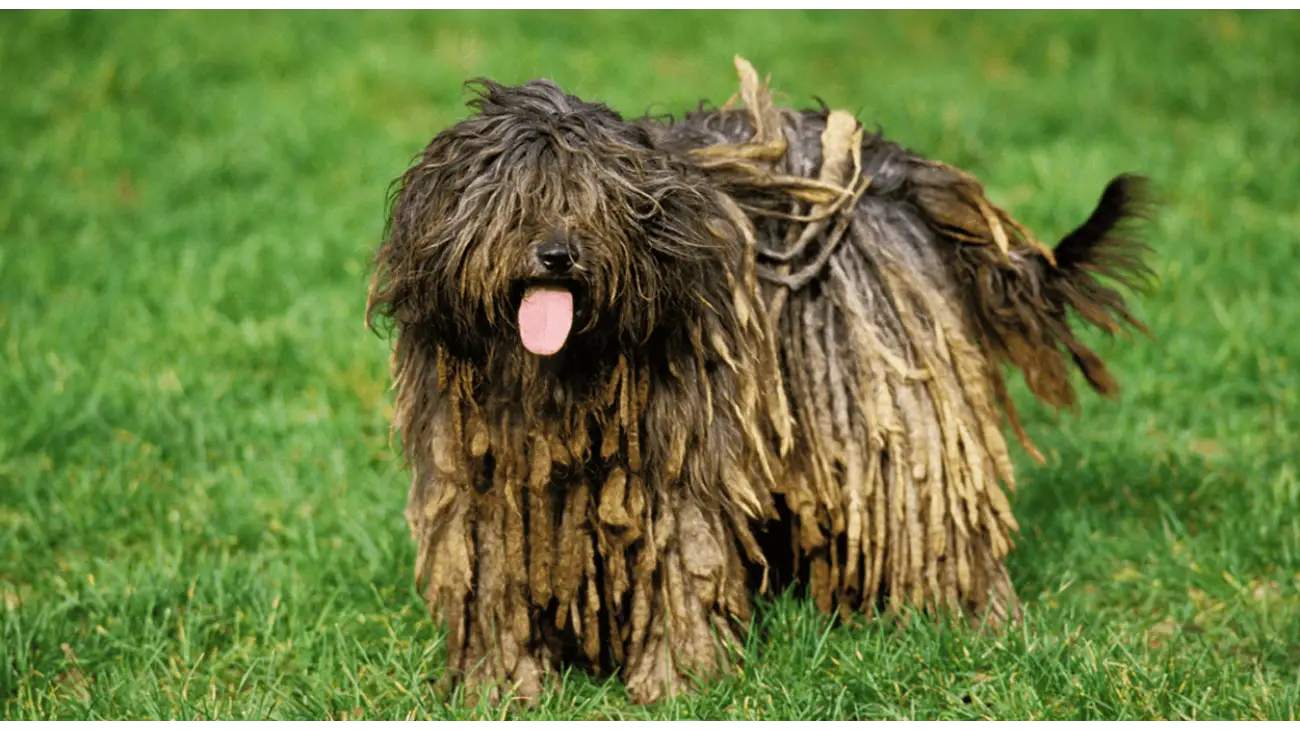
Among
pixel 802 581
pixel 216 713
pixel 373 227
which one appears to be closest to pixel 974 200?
pixel 802 581

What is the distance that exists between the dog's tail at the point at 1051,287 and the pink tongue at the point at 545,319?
1278 millimetres

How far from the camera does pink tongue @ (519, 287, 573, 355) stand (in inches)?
126

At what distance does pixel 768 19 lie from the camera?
10180 millimetres

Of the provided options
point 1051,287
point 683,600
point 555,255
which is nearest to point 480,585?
point 683,600

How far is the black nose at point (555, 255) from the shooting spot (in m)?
3.16

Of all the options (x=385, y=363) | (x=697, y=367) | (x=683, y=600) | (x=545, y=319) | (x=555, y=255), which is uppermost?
(x=555, y=255)

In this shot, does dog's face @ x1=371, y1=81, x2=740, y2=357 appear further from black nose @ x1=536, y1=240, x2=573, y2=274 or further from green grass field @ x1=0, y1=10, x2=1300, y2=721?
green grass field @ x1=0, y1=10, x2=1300, y2=721

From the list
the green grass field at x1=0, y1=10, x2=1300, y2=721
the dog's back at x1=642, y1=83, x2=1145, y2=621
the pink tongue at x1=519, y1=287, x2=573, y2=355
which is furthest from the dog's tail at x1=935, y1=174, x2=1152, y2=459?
the pink tongue at x1=519, y1=287, x2=573, y2=355

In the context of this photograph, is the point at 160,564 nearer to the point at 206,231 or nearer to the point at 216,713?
the point at 216,713

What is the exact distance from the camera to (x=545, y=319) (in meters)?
3.20

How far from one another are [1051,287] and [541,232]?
5.11 ft

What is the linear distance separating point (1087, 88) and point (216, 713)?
6.42 metres

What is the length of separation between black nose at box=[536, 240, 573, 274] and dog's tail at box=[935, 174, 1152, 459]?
1.29m

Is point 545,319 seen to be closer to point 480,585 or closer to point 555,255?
point 555,255
